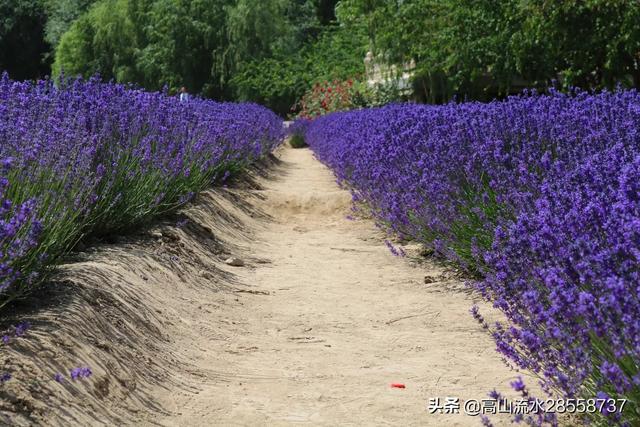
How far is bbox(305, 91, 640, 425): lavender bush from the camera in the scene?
7.37ft

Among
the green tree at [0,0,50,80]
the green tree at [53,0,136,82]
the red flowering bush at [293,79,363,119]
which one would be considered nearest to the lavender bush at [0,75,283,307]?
the red flowering bush at [293,79,363,119]

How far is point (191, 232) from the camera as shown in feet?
19.7

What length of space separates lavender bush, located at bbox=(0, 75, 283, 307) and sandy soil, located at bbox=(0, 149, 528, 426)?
0.18 m

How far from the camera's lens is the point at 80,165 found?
13.6ft

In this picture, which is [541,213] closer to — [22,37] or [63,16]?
[63,16]

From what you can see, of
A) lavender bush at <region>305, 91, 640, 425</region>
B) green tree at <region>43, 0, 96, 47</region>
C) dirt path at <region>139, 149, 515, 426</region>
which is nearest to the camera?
lavender bush at <region>305, 91, 640, 425</region>

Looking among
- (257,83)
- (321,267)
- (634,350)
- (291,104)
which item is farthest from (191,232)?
(291,104)

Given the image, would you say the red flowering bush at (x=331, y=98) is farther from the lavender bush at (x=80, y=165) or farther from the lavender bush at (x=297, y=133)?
the lavender bush at (x=80, y=165)

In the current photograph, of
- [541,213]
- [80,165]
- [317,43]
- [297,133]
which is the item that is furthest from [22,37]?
[541,213]

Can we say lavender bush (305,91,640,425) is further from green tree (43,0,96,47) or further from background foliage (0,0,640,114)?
green tree (43,0,96,47)

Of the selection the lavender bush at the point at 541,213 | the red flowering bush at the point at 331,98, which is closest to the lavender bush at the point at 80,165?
the lavender bush at the point at 541,213

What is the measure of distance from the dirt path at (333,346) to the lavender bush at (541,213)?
273 millimetres

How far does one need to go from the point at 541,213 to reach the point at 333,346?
4.49 feet

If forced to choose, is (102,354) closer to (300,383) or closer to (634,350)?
(300,383)
